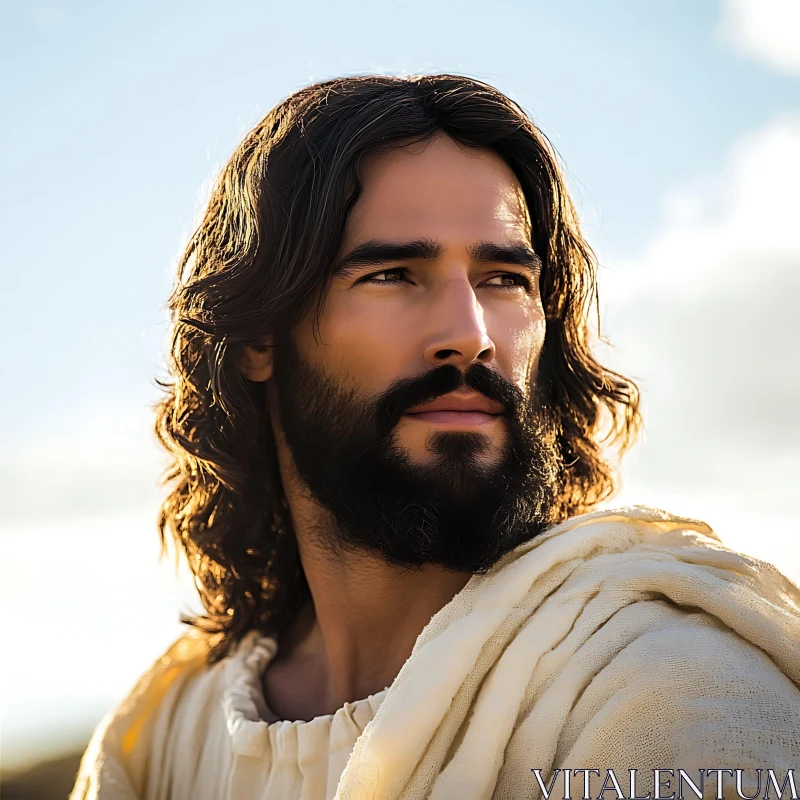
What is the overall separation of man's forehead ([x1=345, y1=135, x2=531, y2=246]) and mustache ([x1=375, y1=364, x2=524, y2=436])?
42 cm

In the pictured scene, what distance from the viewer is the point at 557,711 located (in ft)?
6.53

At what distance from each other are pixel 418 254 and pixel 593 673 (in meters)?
1.27

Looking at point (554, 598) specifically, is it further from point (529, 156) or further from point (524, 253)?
point (529, 156)

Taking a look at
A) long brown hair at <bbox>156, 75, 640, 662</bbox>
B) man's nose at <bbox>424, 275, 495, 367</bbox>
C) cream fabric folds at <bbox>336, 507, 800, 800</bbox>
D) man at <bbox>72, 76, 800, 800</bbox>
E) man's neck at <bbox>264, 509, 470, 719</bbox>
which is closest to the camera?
cream fabric folds at <bbox>336, 507, 800, 800</bbox>

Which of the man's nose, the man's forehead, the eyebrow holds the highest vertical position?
the man's forehead

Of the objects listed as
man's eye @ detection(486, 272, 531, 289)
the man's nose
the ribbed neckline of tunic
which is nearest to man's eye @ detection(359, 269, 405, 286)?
the man's nose

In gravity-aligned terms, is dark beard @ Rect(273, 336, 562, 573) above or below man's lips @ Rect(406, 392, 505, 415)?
below

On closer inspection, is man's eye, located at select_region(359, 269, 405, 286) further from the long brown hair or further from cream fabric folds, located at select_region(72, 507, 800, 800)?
cream fabric folds, located at select_region(72, 507, 800, 800)

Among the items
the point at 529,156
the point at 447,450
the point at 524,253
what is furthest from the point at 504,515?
the point at 529,156

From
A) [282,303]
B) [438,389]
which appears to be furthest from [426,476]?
[282,303]

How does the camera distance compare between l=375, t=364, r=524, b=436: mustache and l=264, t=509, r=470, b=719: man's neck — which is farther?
l=264, t=509, r=470, b=719: man's neck

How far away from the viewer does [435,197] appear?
2.78 m

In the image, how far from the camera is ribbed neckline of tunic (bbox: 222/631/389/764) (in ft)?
8.73

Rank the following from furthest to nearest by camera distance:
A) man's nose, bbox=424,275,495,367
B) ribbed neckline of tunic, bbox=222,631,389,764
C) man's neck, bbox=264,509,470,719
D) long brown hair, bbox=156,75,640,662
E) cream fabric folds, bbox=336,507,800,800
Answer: long brown hair, bbox=156,75,640,662 → man's neck, bbox=264,509,470,719 → ribbed neckline of tunic, bbox=222,631,389,764 → man's nose, bbox=424,275,495,367 → cream fabric folds, bbox=336,507,800,800
